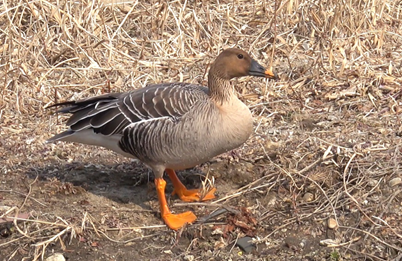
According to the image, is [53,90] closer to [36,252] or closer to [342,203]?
[36,252]

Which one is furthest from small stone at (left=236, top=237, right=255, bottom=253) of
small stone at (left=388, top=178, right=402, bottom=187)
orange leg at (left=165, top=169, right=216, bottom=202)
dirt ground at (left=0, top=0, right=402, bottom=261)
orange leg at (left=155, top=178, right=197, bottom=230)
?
small stone at (left=388, top=178, right=402, bottom=187)

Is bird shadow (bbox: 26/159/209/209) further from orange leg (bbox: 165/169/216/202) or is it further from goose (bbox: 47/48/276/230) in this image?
goose (bbox: 47/48/276/230)

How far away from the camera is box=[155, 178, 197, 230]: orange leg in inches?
185

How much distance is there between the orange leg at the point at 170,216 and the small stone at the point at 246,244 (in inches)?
17.3

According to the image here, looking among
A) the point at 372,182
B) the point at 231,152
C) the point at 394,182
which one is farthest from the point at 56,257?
the point at 394,182

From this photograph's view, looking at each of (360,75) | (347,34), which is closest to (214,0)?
(347,34)

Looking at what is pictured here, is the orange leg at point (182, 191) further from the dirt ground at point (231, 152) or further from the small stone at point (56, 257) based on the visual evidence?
the small stone at point (56, 257)

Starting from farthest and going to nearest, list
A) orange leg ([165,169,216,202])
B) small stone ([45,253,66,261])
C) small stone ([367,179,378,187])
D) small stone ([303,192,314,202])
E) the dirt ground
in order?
orange leg ([165,169,216,202]) < small stone ([303,192,314,202]) < small stone ([367,179,378,187]) < the dirt ground < small stone ([45,253,66,261])

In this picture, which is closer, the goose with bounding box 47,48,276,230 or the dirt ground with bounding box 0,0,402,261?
the dirt ground with bounding box 0,0,402,261

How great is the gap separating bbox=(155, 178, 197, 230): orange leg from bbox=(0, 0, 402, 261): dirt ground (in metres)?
0.07

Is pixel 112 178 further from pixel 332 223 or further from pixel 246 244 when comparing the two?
pixel 332 223

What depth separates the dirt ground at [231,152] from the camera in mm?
4492

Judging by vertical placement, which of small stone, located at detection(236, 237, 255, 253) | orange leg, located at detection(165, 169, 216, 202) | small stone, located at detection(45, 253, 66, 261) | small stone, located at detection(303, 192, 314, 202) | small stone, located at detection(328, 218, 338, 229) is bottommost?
orange leg, located at detection(165, 169, 216, 202)

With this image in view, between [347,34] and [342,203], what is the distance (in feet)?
10.3
